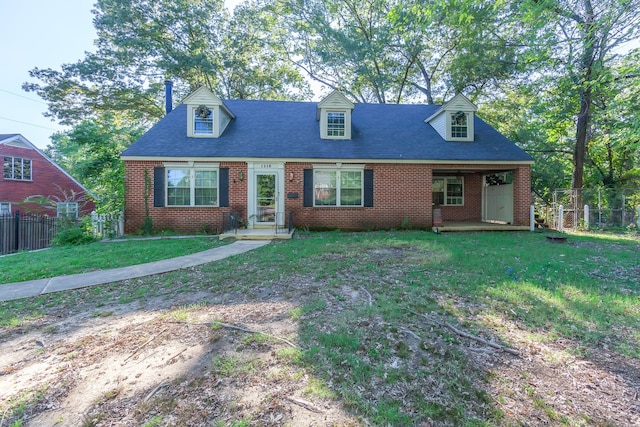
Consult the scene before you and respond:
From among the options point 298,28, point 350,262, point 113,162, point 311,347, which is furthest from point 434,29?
point 311,347

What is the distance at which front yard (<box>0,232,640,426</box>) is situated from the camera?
2.14 meters

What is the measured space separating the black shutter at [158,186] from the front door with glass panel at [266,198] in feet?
11.6

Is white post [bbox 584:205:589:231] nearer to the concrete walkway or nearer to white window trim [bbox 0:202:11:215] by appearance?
the concrete walkway

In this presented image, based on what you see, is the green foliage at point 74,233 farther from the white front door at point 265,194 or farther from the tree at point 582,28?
the tree at point 582,28

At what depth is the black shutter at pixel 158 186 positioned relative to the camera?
11117mm

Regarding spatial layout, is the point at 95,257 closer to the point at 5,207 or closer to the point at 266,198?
the point at 266,198

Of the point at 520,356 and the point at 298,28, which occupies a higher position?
the point at 298,28

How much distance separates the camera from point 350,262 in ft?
21.1

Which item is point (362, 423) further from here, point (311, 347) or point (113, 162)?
point (113, 162)

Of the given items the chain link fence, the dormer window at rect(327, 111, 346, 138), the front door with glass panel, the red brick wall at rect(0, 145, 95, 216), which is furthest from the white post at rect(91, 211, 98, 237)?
the chain link fence

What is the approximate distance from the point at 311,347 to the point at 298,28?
23832 mm

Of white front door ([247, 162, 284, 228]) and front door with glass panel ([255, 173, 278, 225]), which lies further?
front door with glass panel ([255, 173, 278, 225])

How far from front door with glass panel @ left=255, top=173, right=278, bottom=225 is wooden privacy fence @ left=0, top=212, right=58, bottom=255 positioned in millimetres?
7042

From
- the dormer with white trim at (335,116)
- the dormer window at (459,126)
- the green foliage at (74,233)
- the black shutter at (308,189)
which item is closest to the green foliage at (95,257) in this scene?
the green foliage at (74,233)
